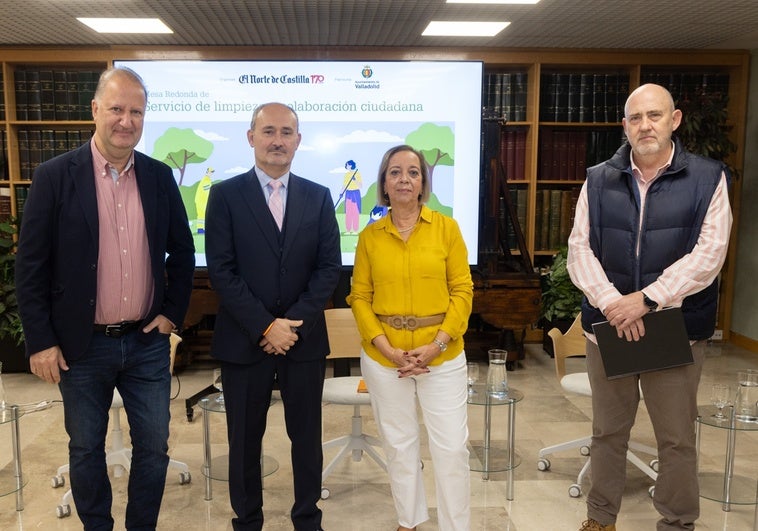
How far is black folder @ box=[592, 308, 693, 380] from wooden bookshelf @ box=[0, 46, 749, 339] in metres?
3.70

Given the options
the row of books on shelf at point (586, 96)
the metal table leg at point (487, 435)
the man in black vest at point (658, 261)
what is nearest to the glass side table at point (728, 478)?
the man in black vest at point (658, 261)

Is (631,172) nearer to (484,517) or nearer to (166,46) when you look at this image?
(484,517)

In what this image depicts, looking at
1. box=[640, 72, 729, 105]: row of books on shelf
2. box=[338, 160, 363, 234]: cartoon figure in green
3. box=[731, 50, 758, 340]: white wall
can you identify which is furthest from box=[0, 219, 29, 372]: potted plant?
box=[731, 50, 758, 340]: white wall

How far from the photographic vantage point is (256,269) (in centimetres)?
238

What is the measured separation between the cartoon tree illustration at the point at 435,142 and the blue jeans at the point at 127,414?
3.12 m

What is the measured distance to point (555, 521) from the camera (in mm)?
2852

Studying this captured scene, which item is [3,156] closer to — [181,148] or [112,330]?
[181,148]

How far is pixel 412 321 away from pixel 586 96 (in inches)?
171

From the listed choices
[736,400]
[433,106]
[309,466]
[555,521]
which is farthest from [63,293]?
[433,106]

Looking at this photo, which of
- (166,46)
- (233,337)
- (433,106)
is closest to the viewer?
(233,337)

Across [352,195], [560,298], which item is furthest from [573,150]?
[352,195]

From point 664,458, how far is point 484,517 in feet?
2.81

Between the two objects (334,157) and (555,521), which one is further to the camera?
(334,157)

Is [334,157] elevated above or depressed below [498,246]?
above
